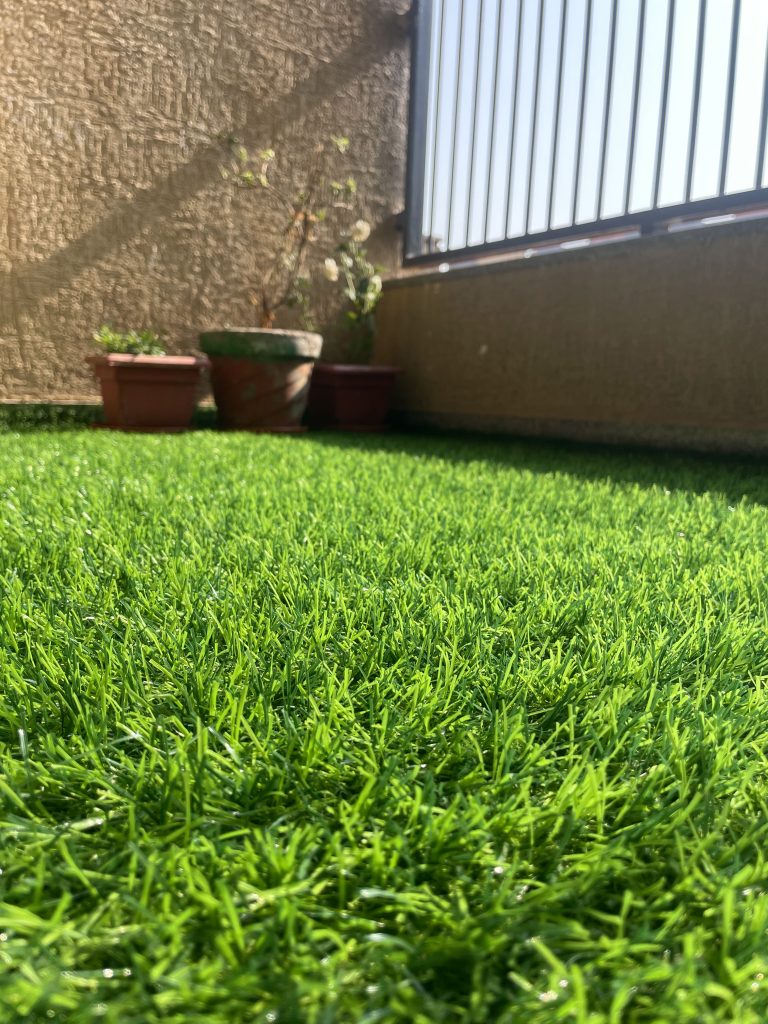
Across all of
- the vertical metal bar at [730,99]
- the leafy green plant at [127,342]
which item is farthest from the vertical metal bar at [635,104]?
the leafy green plant at [127,342]

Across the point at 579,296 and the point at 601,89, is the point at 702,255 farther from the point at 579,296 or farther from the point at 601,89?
the point at 601,89

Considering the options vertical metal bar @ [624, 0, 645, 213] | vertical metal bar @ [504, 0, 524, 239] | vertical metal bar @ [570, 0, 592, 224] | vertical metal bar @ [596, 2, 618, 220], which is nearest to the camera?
vertical metal bar @ [624, 0, 645, 213]

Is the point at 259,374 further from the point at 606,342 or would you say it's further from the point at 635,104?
the point at 635,104

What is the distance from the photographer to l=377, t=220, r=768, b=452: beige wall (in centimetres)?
282

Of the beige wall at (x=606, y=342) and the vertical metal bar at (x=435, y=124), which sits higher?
the vertical metal bar at (x=435, y=124)

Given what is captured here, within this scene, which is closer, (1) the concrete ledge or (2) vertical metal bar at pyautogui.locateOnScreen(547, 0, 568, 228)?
(1) the concrete ledge

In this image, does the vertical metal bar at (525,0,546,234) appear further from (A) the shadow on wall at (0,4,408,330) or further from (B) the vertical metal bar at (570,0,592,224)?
(A) the shadow on wall at (0,4,408,330)

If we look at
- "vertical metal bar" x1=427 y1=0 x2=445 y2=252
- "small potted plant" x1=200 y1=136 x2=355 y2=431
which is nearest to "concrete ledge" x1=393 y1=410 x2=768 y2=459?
"small potted plant" x1=200 y1=136 x2=355 y2=431

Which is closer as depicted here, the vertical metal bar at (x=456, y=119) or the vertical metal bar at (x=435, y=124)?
the vertical metal bar at (x=456, y=119)

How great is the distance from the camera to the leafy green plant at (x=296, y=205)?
13.4ft

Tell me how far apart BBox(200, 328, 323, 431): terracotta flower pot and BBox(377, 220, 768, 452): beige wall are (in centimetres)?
80

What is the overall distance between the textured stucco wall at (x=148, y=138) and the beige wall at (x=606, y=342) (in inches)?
44.8

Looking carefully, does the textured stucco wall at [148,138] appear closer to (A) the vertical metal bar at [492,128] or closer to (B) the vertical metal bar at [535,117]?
(A) the vertical metal bar at [492,128]

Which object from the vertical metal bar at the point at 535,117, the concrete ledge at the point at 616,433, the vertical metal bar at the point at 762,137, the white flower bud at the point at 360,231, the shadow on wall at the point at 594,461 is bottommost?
the shadow on wall at the point at 594,461
